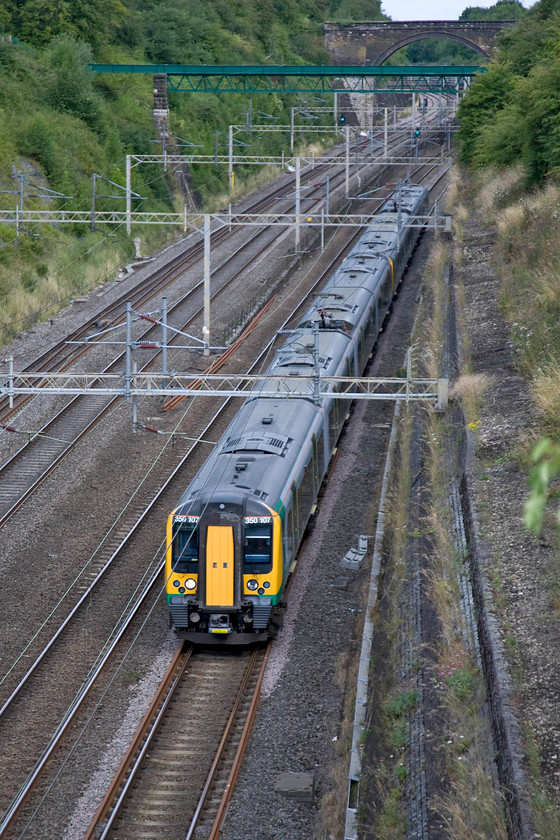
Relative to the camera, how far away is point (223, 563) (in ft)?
49.5

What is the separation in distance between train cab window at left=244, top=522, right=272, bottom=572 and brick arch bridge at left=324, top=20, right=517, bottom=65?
69.8 meters

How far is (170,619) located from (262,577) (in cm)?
179

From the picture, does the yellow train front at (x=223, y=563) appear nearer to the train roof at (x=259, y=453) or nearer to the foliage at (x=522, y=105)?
the train roof at (x=259, y=453)

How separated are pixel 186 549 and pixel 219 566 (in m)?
0.59

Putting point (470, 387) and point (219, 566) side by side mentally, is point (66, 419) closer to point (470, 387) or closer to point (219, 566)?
point (470, 387)

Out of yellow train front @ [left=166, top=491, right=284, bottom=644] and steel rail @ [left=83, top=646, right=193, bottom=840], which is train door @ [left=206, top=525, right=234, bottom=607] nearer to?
yellow train front @ [left=166, top=491, right=284, bottom=644]

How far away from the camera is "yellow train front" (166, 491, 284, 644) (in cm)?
1508

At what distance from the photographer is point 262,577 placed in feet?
50.3

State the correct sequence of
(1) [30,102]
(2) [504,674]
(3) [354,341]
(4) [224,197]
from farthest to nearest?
(4) [224,197] < (1) [30,102] < (3) [354,341] < (2) [504,674]

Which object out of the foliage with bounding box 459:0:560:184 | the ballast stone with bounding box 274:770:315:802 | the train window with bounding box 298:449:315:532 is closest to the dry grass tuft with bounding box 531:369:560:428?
the train window with bounding box 298:449:315:532

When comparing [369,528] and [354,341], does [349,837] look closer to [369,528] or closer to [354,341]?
[369,528]

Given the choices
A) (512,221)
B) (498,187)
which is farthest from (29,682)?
(498,187)

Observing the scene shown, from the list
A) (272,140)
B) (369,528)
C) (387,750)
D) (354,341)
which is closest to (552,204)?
(354,341)

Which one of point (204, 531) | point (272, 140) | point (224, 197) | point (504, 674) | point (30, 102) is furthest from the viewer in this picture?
point (272, 140)
